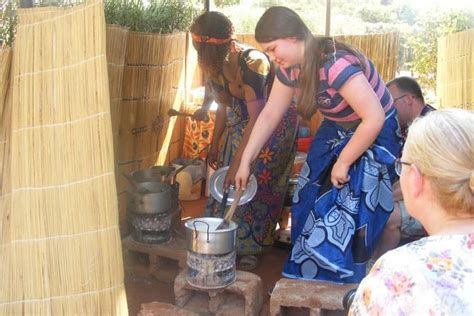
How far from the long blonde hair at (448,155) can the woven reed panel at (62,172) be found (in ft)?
4.72

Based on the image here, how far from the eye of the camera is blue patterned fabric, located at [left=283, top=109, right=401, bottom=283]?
3010mm

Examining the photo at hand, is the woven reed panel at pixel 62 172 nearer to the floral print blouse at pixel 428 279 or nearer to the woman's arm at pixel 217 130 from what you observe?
the floral print blouse at pixel 428 279

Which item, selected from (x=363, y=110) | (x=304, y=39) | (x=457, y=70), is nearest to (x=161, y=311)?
(x=363, y=110)

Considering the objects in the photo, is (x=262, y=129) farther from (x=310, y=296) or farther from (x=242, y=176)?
(x=310, y=296)

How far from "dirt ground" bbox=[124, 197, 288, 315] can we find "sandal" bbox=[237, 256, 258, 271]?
5cm

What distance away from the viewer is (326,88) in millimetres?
2906

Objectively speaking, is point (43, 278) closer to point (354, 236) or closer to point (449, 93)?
point (354, 236)

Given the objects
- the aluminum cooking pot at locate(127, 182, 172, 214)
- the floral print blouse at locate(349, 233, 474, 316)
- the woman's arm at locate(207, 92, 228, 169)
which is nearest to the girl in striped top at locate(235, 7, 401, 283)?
the aluminum cooking pot at locate(127, 182, 172, 214)

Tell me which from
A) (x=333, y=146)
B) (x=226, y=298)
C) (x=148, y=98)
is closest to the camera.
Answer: (x=333, y=146)

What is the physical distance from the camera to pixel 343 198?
3037 mm

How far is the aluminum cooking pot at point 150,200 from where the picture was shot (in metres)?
3.72

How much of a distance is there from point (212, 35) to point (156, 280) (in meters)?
1.62

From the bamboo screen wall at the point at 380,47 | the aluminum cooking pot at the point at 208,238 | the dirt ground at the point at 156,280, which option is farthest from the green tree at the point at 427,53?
the aluminum cooking pot at the point at 208,238

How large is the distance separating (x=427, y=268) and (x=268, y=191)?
8.82 feet
